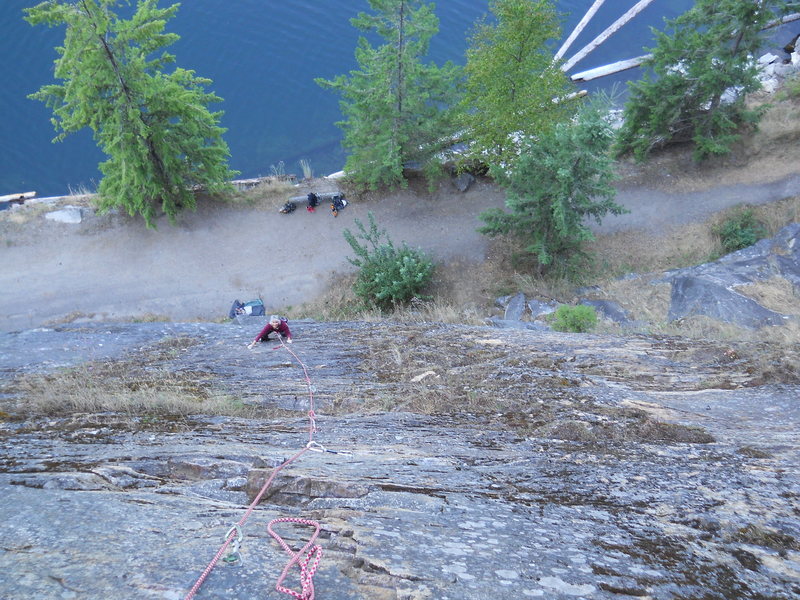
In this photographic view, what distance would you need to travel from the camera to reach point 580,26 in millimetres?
32281

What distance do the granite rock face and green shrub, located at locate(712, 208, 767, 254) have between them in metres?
12.0

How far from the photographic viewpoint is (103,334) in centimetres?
1142

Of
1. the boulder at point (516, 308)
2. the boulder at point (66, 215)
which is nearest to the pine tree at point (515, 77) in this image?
the boulder at point (516, 308)

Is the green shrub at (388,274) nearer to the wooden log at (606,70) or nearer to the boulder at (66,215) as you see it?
the boulder at (66,215)

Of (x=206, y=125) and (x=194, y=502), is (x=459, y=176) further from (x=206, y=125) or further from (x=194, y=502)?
(x=194, y=502)

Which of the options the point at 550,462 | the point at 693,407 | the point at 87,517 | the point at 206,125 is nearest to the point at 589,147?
the point at 693,407

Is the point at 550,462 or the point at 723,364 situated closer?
the point at 550,462

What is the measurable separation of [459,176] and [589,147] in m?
7.45

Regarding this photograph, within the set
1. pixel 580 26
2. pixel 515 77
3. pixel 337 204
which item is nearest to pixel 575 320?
pixel 515 77

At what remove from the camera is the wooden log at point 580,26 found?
1195 inches

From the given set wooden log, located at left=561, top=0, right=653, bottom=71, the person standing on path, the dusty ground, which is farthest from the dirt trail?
wooden log, located at left=561, top=0, right=653, bottom=71

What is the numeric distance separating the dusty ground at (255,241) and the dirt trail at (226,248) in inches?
1.5

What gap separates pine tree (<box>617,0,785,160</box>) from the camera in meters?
17.9

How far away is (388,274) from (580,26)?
945 inches
